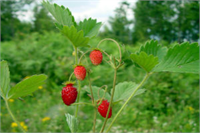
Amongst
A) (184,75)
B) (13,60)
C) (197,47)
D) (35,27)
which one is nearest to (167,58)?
(197,47)

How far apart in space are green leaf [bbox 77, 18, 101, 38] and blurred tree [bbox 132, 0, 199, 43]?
1556 centimetres

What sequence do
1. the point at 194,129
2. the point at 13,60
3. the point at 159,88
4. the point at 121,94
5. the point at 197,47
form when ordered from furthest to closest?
the point at 13,60 → the point at 159,88 → the point at 194,129 → the point at 121,94 → the point at 197,47

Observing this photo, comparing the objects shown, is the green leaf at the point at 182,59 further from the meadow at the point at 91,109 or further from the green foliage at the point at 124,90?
the meadow at the point at 91,109

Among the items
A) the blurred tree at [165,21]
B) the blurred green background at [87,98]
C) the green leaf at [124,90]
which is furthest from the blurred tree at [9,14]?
the green leaf at [124,90]

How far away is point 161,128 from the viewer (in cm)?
270

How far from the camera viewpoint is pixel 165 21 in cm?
1742

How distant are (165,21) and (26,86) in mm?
18091

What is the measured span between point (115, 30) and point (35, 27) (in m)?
7.77

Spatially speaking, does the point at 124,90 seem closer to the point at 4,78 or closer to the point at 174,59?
the point at 174,59

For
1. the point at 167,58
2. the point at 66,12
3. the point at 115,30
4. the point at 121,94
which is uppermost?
the point at 115,30

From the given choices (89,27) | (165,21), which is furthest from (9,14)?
(89,27)

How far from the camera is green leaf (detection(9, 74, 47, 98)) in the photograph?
52 cm

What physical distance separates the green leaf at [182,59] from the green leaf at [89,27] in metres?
0.19

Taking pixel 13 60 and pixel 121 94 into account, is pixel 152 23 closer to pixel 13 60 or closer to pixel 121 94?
pixel 13 60
